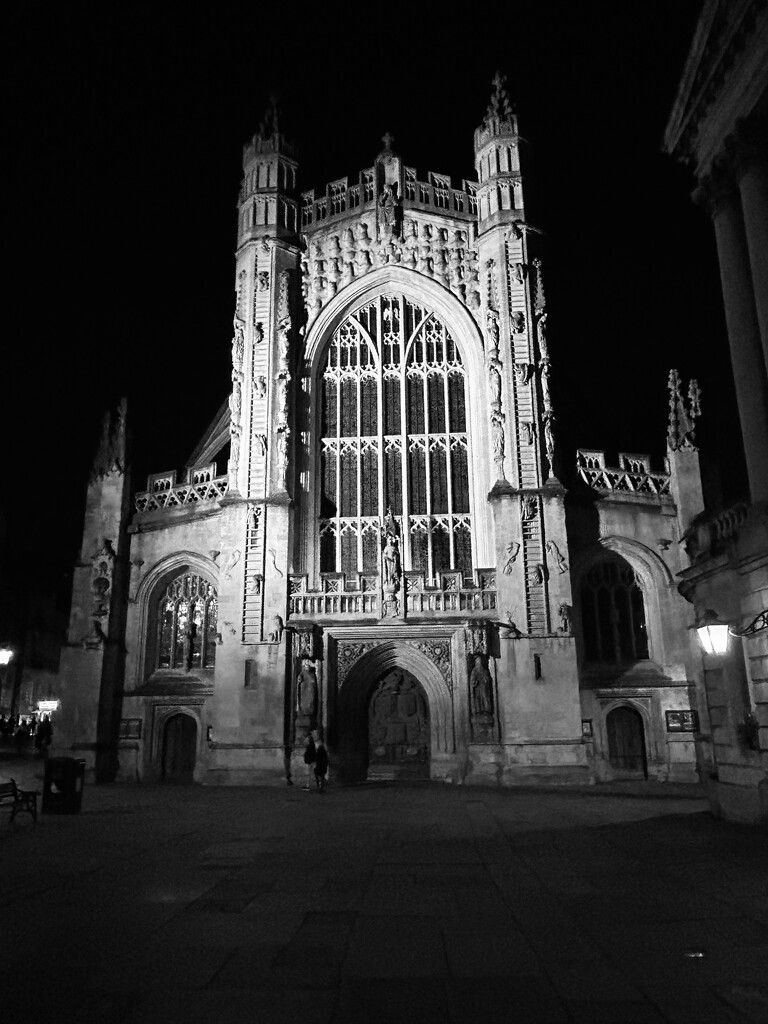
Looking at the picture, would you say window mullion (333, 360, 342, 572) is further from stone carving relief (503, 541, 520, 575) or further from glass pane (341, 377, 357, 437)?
stone carving relief (503, 541, 520, 575)

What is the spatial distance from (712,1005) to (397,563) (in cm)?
1966

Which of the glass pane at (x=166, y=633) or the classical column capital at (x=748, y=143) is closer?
the classical column capital at (x=748, y=143)

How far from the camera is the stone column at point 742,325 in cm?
1339

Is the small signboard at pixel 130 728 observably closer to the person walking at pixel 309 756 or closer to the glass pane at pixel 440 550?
the person walking at pixel 309 756

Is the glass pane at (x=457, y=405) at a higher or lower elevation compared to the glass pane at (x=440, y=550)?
higher

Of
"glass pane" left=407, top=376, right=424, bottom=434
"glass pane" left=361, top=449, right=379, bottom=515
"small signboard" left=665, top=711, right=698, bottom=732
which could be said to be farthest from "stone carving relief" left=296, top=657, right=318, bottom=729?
"small signboard" left=665, top=711, right=698, bottom=732

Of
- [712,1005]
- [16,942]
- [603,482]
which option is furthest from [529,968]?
[603,482]

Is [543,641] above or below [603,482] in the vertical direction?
below

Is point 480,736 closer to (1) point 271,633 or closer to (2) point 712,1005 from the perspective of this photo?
(1) point 271,633

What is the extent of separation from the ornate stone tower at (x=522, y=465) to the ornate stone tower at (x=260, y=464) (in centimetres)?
676

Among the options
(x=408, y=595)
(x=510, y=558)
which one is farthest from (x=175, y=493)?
(x=510, y=558)

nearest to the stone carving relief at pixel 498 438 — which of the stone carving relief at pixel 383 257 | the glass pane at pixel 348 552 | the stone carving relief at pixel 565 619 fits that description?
the stone carving relief at pixel 565 619

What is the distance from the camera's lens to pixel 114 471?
1120 inches

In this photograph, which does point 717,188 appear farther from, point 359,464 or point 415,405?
point 359,464
